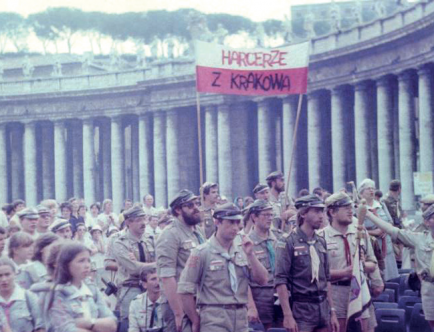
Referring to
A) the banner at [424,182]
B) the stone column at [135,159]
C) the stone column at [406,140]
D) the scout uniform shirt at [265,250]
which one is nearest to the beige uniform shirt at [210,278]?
the scout uniform shirt at [265,250]

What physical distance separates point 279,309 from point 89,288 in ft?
16.2

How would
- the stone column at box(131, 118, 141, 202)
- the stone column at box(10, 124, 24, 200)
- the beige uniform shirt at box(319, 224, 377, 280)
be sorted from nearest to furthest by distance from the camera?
1. the beige uniform shirt at box(319, 224, 377, 280)
2. the stone column at box(131, 118, 141, 202)
3. the stone column at box(10, 124, 24, 200)

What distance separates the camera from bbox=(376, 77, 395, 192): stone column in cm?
4903

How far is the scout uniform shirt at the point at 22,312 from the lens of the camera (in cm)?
1109

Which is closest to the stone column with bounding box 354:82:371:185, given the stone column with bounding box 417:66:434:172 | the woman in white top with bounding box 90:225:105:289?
the stone column with bounding box 417:66:434:172

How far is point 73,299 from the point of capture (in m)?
10.3

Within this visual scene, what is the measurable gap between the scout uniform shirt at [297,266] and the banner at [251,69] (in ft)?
31.5

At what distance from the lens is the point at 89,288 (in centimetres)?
1075

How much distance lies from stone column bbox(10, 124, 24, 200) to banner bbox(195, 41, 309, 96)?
52.9 meters

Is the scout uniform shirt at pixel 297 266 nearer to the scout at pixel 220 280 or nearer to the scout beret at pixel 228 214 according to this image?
the scout at pixel 220 280

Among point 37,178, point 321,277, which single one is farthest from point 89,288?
point 37,178

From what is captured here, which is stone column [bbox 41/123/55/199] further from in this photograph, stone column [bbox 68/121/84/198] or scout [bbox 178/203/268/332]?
scout [bbox 178/203/268/332]

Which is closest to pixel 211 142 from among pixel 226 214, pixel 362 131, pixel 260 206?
pixel 362 131

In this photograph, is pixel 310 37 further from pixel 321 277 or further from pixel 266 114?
pixel 321 277
